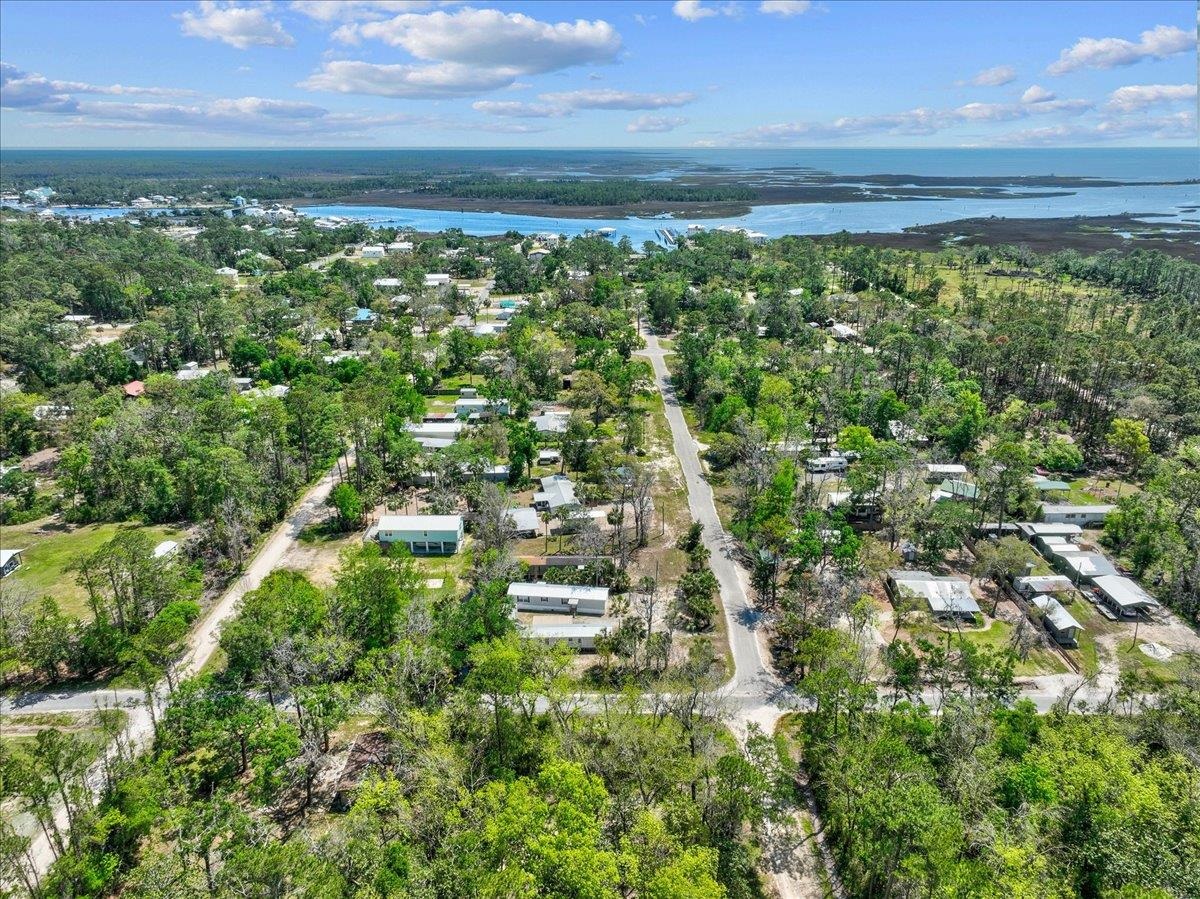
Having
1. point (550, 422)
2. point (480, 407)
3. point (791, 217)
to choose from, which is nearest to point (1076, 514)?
point (550, 422)

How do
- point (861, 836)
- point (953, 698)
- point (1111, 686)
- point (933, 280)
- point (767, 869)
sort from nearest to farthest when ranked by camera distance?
point (861, 836) → point (767, 869) → point (953, 698) → point (1111, 686) → point (933, 280)

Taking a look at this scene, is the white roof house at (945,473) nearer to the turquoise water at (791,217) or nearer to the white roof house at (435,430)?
the white roof house at (435,430)

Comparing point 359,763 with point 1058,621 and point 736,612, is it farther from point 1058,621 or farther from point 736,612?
point 1058,621

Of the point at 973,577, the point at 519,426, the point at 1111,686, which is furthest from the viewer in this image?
the point at 519,426

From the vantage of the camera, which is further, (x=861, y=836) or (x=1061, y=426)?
(x=1061, y=426)

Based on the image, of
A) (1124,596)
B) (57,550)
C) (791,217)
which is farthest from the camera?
(791,217)

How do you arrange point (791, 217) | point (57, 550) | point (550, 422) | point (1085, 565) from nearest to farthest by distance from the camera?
point (1085, 565) → point (57, 550) → point (550, 422) → point (791, 217)

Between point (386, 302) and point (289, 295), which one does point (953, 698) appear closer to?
point (386, 302)

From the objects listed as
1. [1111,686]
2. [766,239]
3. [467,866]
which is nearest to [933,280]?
[766,239]
